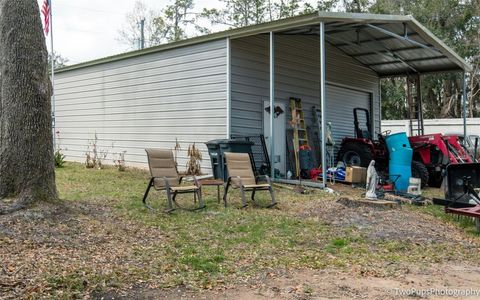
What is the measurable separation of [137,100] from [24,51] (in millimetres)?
7437

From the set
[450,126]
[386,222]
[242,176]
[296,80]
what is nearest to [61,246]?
[242,176]

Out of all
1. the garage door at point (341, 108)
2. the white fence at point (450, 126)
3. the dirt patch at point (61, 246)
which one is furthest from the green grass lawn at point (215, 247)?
→ the white fence at point (450, 126)

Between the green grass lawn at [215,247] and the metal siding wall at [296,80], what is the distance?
14.0ft

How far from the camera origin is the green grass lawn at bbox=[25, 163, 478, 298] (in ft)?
12.2

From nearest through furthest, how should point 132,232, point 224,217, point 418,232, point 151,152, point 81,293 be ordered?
point 81,293, point 132,232, point 418,232, point 224,217, point 151,152

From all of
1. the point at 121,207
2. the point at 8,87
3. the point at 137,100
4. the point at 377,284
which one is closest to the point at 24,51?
the point at 8,87

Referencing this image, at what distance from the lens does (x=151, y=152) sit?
7.24m

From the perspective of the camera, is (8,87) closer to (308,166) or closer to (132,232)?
(132,232)

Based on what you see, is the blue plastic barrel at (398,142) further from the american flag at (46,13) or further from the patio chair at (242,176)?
the american flag at (46,13)

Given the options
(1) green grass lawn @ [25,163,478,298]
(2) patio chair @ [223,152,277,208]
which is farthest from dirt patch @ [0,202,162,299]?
(2) patio chair @ [223,152,277,208]

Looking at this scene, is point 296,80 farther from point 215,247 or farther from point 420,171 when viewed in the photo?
point 215,247

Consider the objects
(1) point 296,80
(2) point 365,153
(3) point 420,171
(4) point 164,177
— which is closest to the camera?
(4) point 164,177

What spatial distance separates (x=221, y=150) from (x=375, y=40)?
18.1 ft

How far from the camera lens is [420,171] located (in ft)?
34.2
